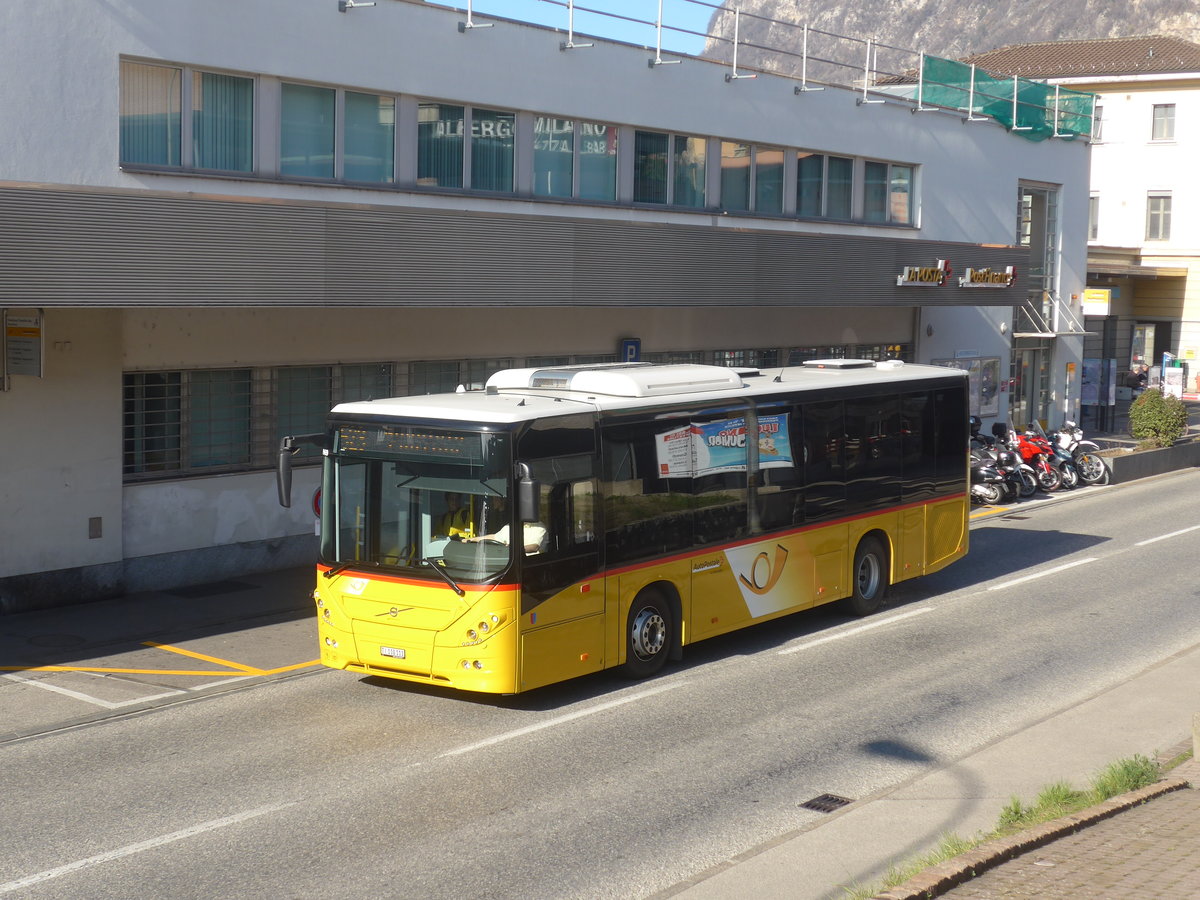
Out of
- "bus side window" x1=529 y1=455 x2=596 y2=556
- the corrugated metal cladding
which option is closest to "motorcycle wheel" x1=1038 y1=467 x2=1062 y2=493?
the corrugated metal cladding

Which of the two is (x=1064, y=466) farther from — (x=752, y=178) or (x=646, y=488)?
(x=646, y=488)

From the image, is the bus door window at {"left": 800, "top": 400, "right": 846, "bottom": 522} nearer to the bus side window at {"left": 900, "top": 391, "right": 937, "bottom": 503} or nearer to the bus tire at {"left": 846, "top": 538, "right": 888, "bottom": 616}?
the bus tire at {"left": 846, "top": 538, "right": 888, "bottom": 616}

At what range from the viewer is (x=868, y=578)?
16000mm

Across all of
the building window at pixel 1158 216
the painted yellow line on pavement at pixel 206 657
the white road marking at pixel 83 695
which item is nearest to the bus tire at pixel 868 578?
the painted yellow line on pavement at pixel 206 657

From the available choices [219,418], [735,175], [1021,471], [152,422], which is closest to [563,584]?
[152,422]

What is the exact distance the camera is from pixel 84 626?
15.0 metres

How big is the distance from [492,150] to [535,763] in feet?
39.9

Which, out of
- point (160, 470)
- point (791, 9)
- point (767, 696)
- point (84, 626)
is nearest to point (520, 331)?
point (160, 470)

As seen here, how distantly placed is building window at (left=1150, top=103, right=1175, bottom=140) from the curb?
52333 mm

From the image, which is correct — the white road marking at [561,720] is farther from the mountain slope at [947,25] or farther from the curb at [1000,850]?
the mountain slope at [947,25]

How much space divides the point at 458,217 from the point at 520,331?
11.7 feet

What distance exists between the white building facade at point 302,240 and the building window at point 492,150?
1.6 inches

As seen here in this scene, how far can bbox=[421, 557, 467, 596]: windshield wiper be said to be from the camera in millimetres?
11055

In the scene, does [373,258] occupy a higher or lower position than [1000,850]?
higher
